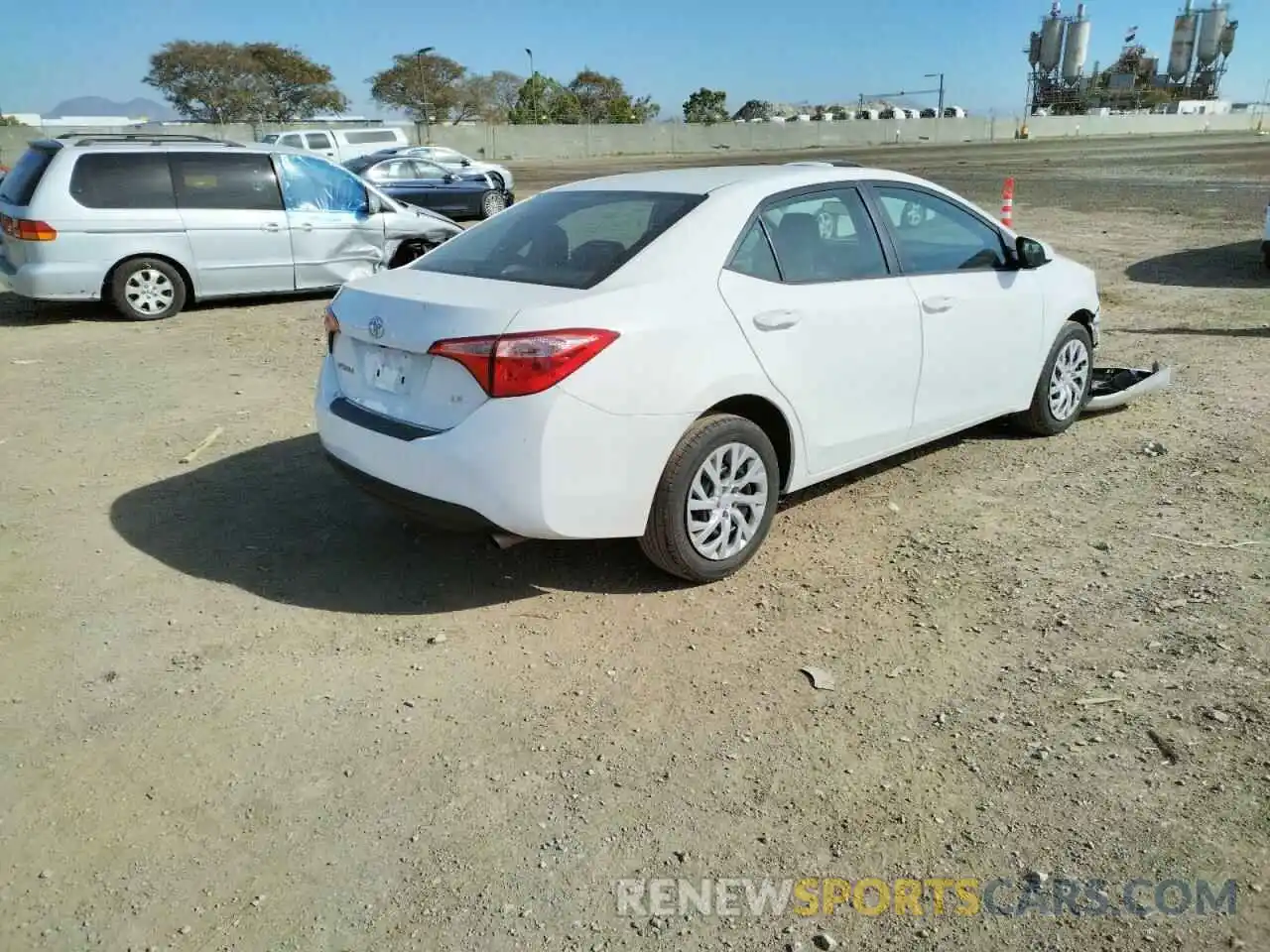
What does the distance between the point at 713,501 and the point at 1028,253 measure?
2.59 metres

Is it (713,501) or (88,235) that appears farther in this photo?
(88,235)

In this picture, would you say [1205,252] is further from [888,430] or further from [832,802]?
[832,802]

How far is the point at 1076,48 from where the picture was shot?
12381cm

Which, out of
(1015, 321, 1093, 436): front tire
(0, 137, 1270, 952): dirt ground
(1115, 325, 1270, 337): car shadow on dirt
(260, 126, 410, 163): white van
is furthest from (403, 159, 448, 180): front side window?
(1015, 321, 1093, 436): front tire

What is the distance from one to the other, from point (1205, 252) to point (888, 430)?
438 inches

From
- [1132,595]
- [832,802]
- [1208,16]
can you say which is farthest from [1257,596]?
[1208,16]

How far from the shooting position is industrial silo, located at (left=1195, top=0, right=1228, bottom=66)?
→ 123 m

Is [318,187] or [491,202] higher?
[318,187]

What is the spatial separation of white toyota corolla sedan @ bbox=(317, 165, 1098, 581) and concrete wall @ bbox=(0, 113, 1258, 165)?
4275 centimetres

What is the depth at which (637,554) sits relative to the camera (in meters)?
4.38

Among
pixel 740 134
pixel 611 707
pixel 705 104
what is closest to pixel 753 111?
pixel 705 104

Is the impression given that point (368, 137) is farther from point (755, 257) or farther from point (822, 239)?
point (755, 257)

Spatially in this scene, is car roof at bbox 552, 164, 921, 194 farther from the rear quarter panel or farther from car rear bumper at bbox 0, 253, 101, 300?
car rear bumper at bbox 0, 253, 101, 300

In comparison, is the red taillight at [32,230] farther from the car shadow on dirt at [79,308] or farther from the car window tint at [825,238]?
the car window tint at [825,238]
